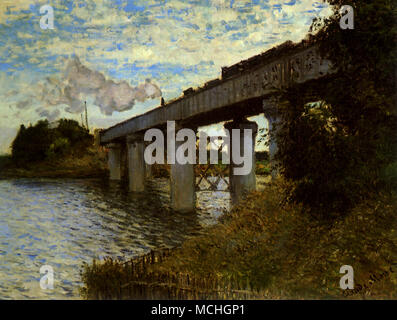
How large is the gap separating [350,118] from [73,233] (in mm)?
16720

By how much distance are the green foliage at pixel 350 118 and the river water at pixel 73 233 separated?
757 cm

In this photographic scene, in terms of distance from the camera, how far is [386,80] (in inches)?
347

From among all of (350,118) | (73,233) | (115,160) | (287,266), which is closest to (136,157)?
(115,160)

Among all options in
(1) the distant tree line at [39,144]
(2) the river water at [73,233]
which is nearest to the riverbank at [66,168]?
(1) the distant tree line at [39,144]

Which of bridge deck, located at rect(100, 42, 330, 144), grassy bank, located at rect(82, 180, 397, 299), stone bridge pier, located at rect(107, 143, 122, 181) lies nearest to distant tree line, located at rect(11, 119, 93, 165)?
stone bridge pier, located at rect(107, 143, 122, 181)

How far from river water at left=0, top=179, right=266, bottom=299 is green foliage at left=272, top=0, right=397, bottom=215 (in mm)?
7568

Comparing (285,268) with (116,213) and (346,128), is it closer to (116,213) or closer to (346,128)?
(346,128)

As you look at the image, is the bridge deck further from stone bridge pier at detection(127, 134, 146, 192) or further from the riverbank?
the riverbank

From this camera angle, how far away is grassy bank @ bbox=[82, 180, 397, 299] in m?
8.93

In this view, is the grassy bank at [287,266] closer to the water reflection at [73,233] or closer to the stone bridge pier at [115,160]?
the water reflection at [73,233]

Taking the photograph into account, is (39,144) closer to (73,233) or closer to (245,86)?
(73,233)

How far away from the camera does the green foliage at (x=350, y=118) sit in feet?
28.5

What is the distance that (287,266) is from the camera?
10.2 metres

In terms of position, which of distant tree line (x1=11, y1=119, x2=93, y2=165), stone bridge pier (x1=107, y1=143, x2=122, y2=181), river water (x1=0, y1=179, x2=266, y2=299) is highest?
distant tree line (x1=11, y1=119, x2=93, y2=165)
